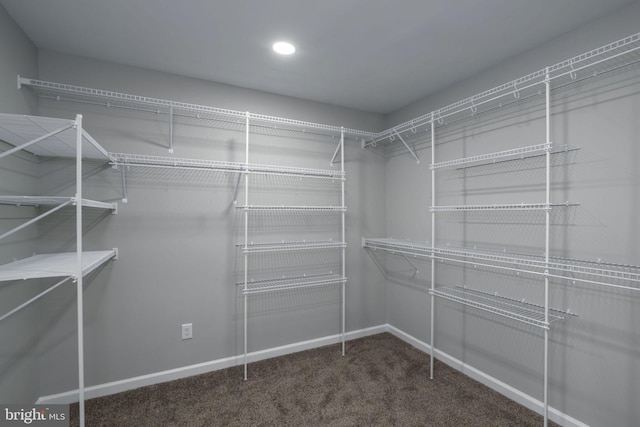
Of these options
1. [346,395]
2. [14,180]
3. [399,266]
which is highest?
[14,180]

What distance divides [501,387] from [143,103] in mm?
3187

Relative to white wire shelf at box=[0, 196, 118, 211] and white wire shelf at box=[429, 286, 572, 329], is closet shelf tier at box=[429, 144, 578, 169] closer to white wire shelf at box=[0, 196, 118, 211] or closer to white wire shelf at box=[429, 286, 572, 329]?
white wire shelf at box=[429, 286, 572, 329]

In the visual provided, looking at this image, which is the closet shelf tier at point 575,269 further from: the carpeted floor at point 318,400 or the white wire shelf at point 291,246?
the carpeted floor at point 318,400

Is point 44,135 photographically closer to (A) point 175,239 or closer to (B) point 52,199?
(B) point 52,199

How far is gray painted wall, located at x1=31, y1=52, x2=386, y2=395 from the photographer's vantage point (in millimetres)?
1949

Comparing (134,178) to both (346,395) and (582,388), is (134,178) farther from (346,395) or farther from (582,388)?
(582,388)

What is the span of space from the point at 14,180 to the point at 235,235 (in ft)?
4.30

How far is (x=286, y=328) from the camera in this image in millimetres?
2623

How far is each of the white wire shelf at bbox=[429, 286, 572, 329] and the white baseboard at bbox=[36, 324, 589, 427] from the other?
21.7 inches

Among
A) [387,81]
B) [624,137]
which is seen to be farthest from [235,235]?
[624,137]

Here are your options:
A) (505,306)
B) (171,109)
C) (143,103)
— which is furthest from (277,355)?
(143,103)

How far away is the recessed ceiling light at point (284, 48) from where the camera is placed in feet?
6.02

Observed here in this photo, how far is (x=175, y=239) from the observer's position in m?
2.22

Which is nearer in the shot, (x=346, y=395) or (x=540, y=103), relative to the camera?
(x=540, y=103)
